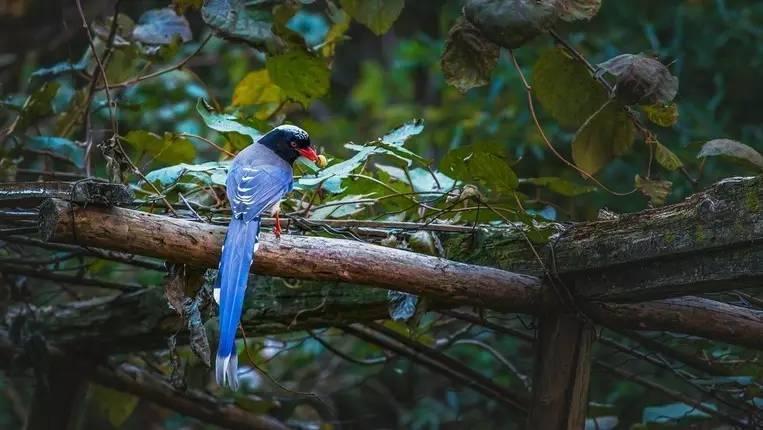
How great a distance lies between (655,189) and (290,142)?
1095 mm

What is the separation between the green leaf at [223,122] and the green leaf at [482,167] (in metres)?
0.60

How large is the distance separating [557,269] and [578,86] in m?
0.68

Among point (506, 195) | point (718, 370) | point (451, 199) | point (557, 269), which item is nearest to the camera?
point (557, 269)

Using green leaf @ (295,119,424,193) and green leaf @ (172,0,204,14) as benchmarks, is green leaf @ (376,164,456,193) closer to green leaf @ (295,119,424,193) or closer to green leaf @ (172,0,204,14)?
green leaf @ (295,119,424,193)

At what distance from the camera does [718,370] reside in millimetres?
3111

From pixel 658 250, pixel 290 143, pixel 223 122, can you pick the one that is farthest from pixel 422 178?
pixel 658 250

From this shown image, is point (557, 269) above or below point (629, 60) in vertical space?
below

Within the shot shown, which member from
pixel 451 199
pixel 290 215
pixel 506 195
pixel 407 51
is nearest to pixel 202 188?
pixel 290 215

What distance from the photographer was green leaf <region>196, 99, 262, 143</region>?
2.89 meters

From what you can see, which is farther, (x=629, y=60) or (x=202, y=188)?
(x=202, y=188)

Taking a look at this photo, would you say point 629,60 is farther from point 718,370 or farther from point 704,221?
point 718,370

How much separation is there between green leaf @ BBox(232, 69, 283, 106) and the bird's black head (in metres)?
0.56

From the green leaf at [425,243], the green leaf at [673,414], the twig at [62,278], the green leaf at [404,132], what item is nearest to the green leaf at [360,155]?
the green leaf at [404,132]

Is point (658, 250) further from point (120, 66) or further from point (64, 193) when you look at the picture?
point (120, 66)
